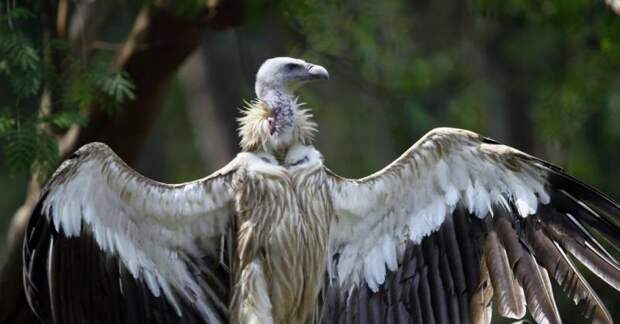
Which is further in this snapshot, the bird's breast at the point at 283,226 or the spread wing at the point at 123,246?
the bird's breast at the point at 283,226

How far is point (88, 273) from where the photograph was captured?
8.27m

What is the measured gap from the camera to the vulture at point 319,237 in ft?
27.0

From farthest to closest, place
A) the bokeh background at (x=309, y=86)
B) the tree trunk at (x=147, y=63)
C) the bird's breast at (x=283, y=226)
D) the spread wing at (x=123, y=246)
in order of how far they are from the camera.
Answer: the tree trunk at (x=147, y=63)
the bokeh background at (x=309, y=86)
the bird's breast at (x=283, y=226)
the spread wing at (x=123, y=246)

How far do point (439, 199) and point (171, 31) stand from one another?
2.64m

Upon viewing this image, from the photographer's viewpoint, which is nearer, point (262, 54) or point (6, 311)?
point (6, 311)

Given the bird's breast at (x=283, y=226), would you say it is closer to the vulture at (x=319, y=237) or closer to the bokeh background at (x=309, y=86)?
the vulture at (x=319, y=237)

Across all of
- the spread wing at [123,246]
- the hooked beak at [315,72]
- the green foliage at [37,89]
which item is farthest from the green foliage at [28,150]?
the hooked beak at [315,72]

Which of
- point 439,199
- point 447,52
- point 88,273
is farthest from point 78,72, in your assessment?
point 447,52

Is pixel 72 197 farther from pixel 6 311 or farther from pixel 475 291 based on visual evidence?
pixel 475 291

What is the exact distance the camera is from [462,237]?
28.6ft

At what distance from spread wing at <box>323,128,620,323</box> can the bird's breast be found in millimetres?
170

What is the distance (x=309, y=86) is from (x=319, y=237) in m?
7.16

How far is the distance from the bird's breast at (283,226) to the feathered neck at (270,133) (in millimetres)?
181

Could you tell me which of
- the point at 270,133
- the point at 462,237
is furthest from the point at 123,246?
the point at 462,237
